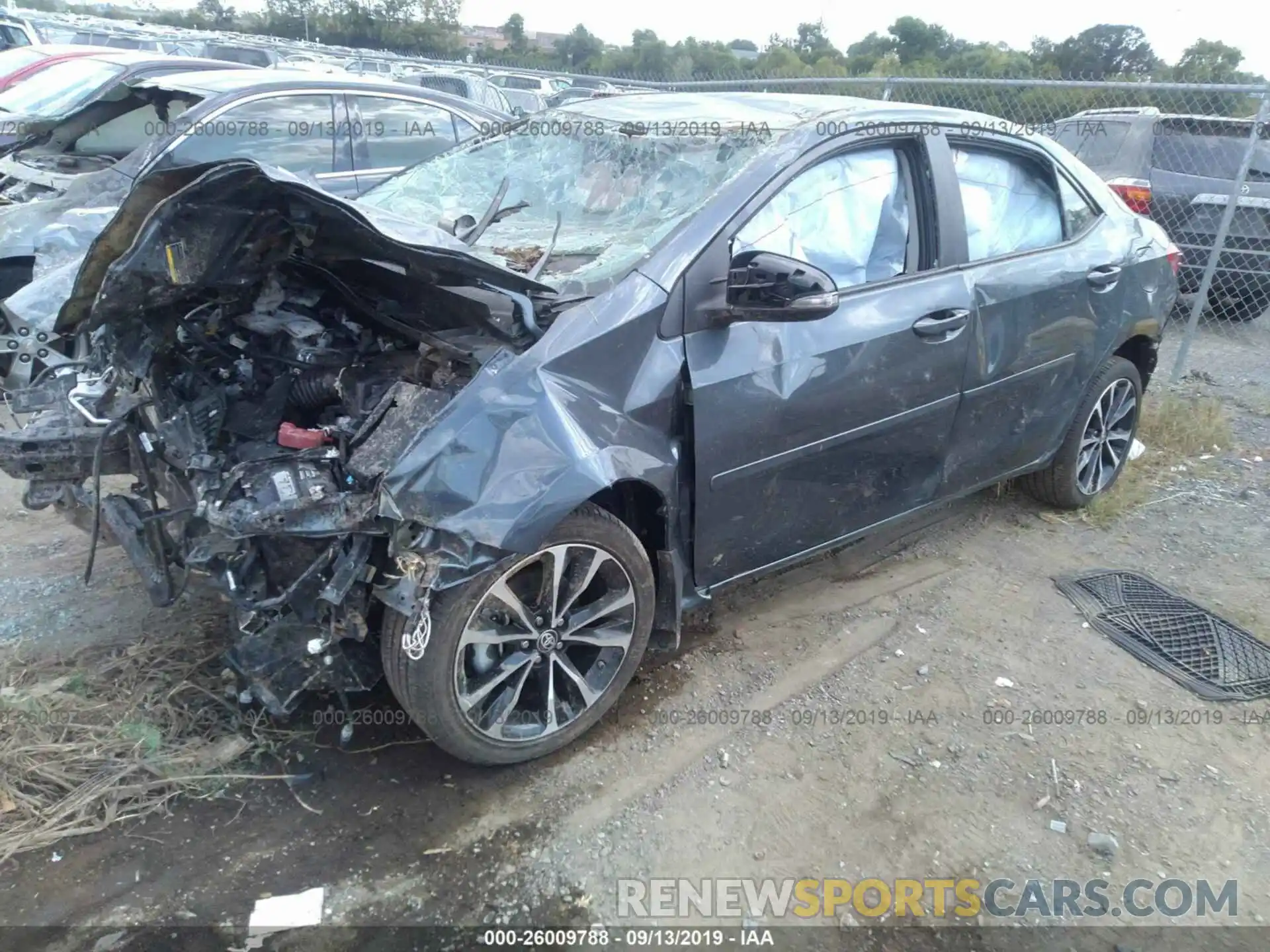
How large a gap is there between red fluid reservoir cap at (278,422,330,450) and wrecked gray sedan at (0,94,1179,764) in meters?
0.01

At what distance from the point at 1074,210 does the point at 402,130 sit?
4.41 metres

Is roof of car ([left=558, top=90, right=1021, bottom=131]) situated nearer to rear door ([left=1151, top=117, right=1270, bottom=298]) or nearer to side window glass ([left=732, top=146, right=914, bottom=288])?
side window glass ([left=732, top=146, right=914, bottom=288])

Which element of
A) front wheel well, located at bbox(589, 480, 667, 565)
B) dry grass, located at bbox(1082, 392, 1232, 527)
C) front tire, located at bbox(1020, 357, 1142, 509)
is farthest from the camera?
dry grass, located at bbox(1082, 392, 1232, 527)

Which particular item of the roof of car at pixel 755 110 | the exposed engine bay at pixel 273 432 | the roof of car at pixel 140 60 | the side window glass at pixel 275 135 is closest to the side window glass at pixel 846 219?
the roof of car at pixel 755 110

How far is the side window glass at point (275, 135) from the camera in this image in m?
5.51

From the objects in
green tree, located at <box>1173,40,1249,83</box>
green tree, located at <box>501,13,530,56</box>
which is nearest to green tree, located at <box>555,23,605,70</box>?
green tree, located at <box>501,13,530,56</box>

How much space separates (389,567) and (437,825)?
764 millimetres

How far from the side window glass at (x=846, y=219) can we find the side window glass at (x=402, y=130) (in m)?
3.79

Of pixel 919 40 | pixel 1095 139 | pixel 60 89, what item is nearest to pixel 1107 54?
pixel 919 40

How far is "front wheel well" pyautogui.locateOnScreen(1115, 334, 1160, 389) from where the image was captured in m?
4.49

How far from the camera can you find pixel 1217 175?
7.79 metres

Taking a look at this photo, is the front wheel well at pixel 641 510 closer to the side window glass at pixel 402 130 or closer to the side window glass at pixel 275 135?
the side window glass at pixel 275 135

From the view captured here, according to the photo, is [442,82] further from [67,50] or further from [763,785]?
[763,785]

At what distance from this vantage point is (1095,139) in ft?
27.7
